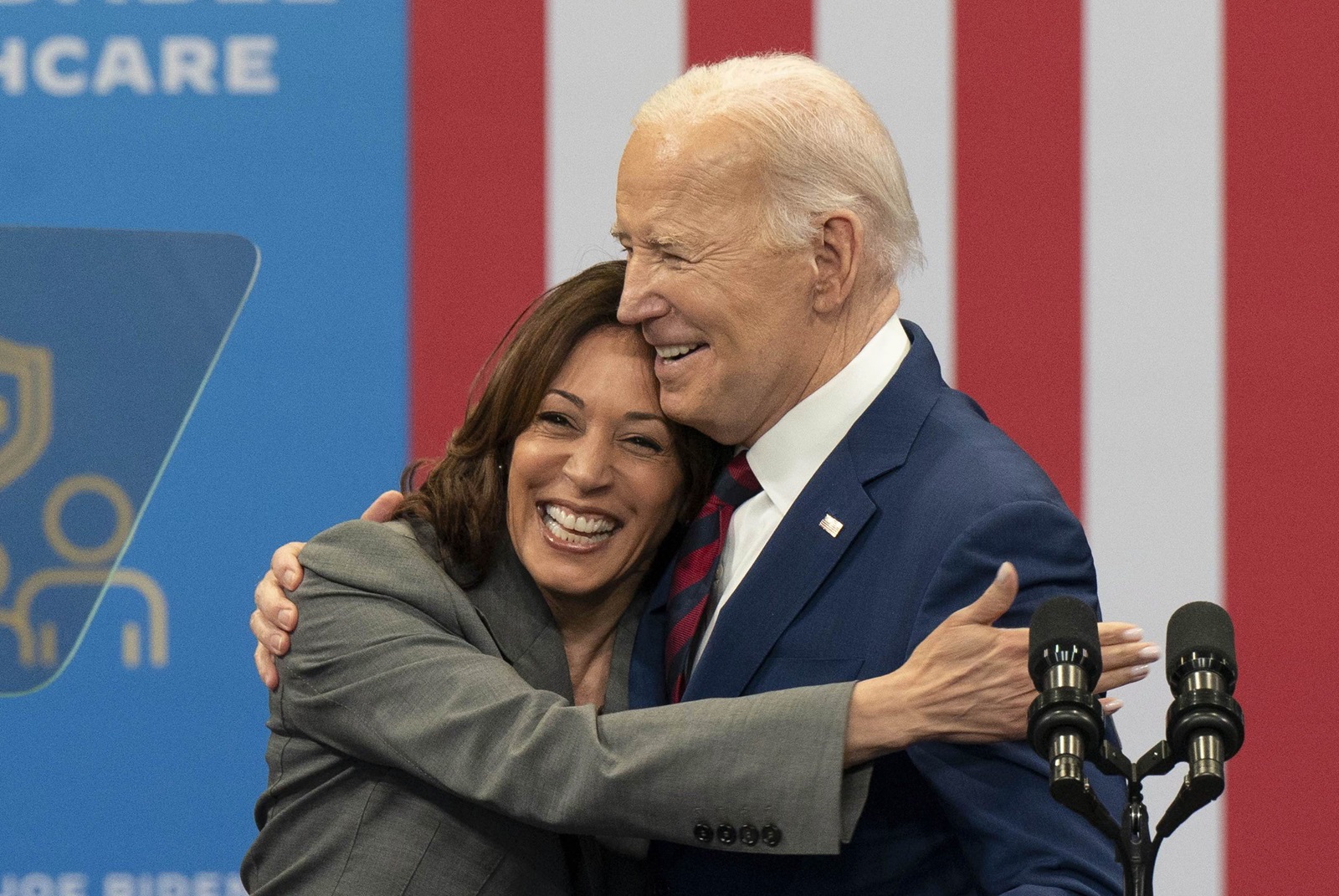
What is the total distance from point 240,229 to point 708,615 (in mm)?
1335

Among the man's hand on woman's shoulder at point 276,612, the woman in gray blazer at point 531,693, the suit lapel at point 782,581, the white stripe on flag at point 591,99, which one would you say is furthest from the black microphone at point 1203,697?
the white stripe on flag at point 591,99

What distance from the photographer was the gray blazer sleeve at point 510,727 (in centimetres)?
144

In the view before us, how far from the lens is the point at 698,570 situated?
5.84 feet

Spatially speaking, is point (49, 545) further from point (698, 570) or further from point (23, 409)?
point (698, 570)

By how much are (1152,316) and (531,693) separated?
1459 millimetres

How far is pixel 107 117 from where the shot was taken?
2.70 metres

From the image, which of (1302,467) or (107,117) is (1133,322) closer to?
(1302,467)

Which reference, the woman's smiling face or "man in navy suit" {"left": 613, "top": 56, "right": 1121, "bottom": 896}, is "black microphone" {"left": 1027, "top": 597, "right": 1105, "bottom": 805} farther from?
the woman's smiling face

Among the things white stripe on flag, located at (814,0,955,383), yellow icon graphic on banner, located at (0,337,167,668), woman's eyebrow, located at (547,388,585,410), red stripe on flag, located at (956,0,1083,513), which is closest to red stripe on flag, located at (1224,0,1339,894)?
red stripe on flag, located at (956,0,1083,513)

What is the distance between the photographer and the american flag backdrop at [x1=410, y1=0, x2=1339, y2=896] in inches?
101

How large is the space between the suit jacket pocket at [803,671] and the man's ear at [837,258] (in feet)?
1.27

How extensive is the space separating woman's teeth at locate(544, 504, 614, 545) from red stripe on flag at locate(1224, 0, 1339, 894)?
1.27m

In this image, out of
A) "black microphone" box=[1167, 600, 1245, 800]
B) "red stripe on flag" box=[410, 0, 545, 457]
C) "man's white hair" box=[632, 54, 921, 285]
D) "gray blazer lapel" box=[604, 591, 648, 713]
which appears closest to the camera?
"black microphone" box=[1167, 600, 1245, 800]

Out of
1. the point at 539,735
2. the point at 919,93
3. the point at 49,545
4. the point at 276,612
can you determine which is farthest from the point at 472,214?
the point at 539,735
